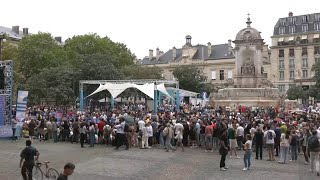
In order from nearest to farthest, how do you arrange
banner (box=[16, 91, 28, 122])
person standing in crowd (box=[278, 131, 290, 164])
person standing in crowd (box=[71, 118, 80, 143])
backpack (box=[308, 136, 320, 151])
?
backpack (box=[308, 136, 320, 151]), person standing in crowd (box=[278, 131, 290, 164]), person standing in crowd (box=[71, 118, 80, 143]), banner (box=[16, 91, 28, 122])

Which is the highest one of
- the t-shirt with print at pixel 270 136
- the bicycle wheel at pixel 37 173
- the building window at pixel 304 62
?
the building window at pixel 304 62

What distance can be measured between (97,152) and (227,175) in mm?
7469

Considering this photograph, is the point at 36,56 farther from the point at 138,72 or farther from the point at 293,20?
the point at 293,20

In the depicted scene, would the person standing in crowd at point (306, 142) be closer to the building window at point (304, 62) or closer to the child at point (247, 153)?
Result: the child at point (247, 153)

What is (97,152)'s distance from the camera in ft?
63.1

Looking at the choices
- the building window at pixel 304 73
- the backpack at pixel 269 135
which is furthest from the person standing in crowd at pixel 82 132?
the building window at pixel 304 73

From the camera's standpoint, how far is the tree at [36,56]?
6331 cm

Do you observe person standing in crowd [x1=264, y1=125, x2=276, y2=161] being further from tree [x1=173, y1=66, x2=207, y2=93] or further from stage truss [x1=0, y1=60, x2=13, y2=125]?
tree [x1=173, y1=66, x2=207, y2=93]

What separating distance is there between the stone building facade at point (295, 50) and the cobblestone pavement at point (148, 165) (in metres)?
73.0

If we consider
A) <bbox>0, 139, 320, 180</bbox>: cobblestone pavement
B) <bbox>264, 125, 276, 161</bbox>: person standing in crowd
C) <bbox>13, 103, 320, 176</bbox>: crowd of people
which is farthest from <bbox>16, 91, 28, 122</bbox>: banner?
<bbox>264, 125, 276, 161</bbox>: person standing in crowd

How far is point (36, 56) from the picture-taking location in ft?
209

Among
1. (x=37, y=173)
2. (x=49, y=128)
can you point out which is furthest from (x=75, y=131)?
(x=37, y=173)

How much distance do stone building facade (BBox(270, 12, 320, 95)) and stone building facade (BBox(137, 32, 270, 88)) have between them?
3.40m

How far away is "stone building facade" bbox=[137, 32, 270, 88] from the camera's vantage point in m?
93.7
